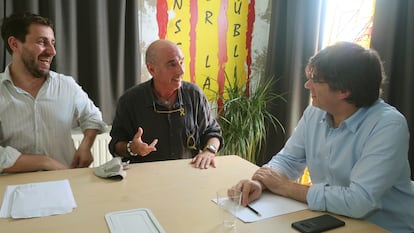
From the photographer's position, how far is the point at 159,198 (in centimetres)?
136

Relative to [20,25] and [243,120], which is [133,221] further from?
[243,120]

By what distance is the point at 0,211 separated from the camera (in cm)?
122

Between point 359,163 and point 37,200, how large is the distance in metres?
1.17

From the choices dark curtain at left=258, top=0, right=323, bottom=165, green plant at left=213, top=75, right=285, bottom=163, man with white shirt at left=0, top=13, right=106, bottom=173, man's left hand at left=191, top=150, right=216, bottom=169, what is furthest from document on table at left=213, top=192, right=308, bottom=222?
dark curtain at left=258, top=0, right=323, bottom=165

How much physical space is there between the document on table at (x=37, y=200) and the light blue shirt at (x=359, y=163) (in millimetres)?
876

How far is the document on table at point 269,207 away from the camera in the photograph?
3.98ft

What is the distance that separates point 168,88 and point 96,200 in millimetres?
947

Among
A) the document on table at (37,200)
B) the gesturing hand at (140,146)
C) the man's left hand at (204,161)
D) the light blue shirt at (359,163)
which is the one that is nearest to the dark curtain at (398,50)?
the light blue shirt at (359,163)

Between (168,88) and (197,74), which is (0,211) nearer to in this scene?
(168,88)

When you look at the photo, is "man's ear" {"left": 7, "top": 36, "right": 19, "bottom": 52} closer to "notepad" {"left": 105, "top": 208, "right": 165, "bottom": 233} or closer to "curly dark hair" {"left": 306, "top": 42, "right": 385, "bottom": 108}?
"notepad" {"left": 105, "top": 208, "right": 165, "bottom": 233}

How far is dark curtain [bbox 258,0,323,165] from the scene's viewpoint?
308 centimetres

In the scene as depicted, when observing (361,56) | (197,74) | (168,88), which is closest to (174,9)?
(197,74)

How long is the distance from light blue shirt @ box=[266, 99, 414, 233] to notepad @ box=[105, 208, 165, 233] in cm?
55

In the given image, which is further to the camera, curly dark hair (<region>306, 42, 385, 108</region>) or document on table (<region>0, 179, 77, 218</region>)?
curly dark hair (<region>306, 42, 385, 108</region>)
